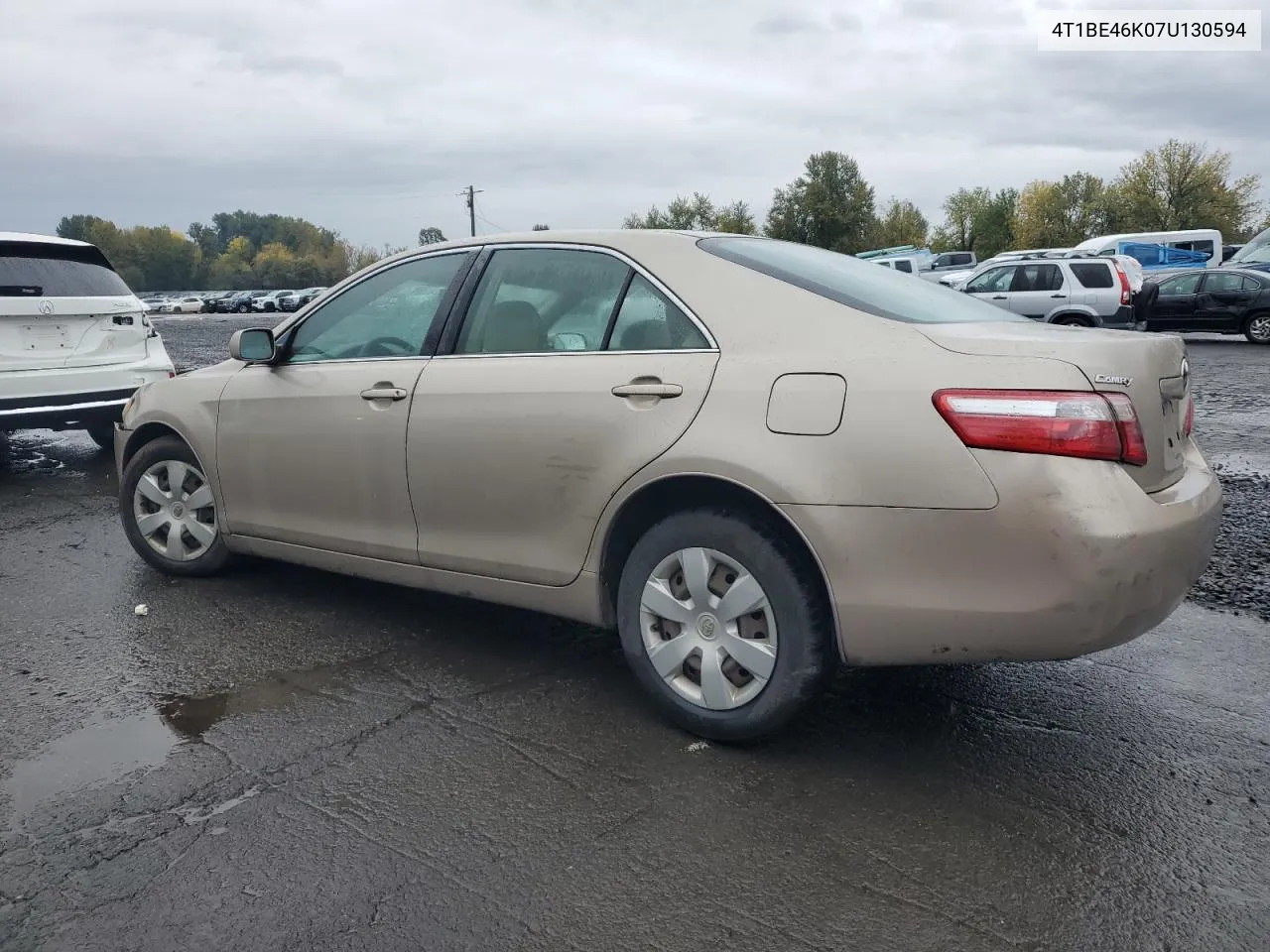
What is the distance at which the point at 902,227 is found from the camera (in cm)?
8181

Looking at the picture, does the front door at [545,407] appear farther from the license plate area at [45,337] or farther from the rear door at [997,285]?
the rear door at [997,285]

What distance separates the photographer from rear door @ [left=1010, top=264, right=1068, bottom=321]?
1889 cm

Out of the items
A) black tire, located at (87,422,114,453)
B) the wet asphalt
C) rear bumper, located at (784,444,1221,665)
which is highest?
rear bumper, located at (784,444,1221,665)

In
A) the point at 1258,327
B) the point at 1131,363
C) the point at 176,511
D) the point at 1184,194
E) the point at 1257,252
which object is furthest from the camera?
the point at 1184,194

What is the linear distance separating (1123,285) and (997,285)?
2.17 m

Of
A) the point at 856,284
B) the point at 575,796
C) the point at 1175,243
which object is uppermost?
the point at 1175,243

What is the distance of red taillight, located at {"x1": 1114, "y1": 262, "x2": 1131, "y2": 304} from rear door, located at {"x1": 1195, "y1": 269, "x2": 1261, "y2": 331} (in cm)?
183

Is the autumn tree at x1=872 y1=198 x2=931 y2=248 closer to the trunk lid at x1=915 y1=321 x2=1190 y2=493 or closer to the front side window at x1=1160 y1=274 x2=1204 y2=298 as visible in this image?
the front side window at x1=1160 y1=274 x2=1204 y2=298

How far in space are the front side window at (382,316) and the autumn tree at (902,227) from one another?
7694 centimetres

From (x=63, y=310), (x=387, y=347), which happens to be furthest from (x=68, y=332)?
(x=387, y=347)

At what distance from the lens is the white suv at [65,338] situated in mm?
7168

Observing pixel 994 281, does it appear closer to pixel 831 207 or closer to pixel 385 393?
pixel 385 393

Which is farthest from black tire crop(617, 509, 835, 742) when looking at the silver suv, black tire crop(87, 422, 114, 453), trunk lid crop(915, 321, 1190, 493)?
the silver suv

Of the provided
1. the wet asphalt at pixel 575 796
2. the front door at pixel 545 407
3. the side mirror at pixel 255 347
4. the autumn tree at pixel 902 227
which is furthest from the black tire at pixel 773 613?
the autumn tree at pixel 902 227
